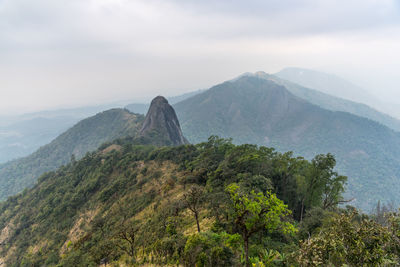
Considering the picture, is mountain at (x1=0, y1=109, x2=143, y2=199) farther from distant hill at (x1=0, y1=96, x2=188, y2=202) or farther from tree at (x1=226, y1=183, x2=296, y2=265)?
tree at (x1=226, y1=183, x2=296, y2=265)

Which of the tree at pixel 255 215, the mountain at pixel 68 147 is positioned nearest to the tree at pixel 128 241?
the tree at pixel 255 215

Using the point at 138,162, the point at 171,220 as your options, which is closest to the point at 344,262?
the point at 171,220

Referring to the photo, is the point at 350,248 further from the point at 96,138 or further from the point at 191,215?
the point at 96,138

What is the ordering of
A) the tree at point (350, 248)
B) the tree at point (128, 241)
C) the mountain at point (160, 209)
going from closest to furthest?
the tree at point (350, 248) < the mountain at point (160, 209) < the tree at point (128, 241)

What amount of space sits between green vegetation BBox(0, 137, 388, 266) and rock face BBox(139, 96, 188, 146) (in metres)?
30.8

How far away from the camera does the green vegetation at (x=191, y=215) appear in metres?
11.3

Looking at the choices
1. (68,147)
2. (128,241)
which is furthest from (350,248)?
A: (68,147)

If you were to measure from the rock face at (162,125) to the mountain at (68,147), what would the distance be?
2245 centimetres

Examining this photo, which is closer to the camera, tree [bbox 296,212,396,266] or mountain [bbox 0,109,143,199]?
tree [bbox 296,212,396,266]

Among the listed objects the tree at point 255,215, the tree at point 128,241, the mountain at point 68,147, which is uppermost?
the tree at point 255,215

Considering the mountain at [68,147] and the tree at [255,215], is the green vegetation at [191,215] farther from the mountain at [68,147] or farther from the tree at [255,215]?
the mountain at [68,147]

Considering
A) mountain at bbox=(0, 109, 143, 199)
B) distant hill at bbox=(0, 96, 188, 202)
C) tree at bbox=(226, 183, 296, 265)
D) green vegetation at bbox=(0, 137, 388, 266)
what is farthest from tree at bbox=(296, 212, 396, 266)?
mountain at bbox=(0, 109, 143, 199)

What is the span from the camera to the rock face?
96125mm

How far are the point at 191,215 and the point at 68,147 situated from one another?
6849 inches
